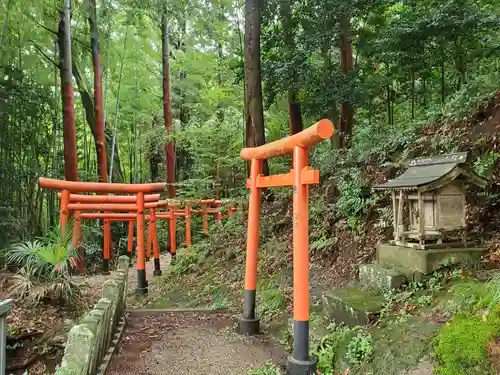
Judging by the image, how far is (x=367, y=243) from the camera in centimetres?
561

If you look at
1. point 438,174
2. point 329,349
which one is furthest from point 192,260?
point 438,174

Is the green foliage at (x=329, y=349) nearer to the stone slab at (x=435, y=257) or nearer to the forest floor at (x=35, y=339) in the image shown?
the stone slab at (x=435, y=257)

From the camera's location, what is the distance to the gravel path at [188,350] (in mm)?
4086

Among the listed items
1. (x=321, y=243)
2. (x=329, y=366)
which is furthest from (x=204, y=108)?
(x=329, y=366)

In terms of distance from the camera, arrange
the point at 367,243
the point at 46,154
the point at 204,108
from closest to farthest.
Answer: the point at 367,243, the point at 46,154, the point at 204,108

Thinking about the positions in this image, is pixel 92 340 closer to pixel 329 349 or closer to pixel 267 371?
pixel 267 371

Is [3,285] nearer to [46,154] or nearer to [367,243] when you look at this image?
[367,243]

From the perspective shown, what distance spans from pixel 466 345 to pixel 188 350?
297 cm

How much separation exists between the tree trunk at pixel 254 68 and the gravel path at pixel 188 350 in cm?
406

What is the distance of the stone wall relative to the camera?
9.97ft

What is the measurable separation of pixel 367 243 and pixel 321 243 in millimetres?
891

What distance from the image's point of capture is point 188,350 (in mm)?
4609

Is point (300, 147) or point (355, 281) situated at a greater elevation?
point (300, 147)

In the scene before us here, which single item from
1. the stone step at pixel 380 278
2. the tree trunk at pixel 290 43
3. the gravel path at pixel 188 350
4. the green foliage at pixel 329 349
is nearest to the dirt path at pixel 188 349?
the gravel path at pixel 188 350
